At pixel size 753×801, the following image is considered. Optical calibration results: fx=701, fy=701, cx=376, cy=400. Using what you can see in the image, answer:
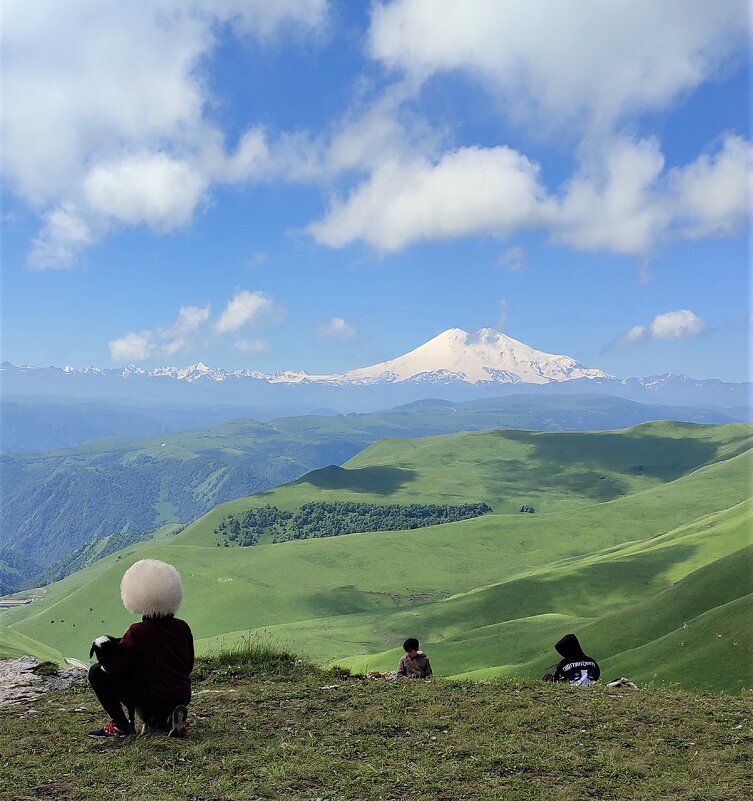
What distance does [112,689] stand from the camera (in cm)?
1236

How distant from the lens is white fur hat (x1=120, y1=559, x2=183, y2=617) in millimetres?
12477

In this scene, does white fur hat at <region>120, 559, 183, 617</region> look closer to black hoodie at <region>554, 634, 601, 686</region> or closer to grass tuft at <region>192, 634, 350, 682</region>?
grass tuft at <region>192, 634, 350, 682</region>

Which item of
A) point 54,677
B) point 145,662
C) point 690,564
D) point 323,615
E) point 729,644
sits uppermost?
point 145,662

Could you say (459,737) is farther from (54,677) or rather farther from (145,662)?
(54,677)

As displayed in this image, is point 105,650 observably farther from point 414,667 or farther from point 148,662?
point 414,667

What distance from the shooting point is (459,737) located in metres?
12.9

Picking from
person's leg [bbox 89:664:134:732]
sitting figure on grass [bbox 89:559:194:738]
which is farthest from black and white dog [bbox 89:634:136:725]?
person's leg [bbox 89:664:134:732]

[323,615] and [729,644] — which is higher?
[729,644]

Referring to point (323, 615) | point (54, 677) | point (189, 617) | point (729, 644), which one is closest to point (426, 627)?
point (323, 615)

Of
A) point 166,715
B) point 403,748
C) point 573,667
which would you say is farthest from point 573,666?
point 166,715

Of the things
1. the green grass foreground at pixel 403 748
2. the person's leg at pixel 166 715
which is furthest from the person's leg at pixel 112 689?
the green grass foreground at pixel 403 748

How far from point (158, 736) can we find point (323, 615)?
617ft

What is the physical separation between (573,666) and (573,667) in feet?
0.12

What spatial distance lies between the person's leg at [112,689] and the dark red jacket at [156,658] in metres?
0.22
